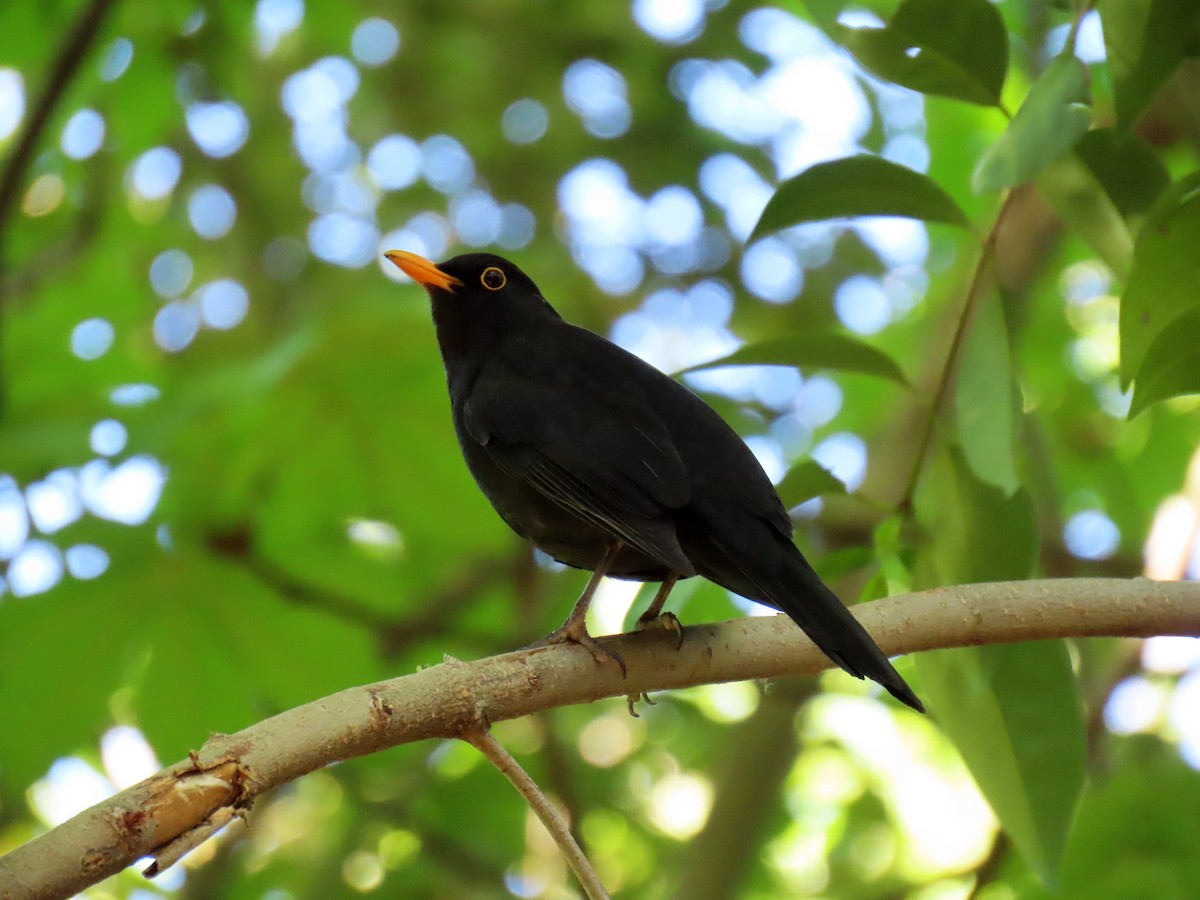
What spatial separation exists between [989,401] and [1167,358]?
0.33 m

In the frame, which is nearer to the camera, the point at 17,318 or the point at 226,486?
the point at 226,486

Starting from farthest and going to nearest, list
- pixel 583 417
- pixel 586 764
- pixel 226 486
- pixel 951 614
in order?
pixel 586 764 → pixel 226 486 → pixel 583 417 → pixel 951 614

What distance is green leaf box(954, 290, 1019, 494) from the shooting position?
242 cm

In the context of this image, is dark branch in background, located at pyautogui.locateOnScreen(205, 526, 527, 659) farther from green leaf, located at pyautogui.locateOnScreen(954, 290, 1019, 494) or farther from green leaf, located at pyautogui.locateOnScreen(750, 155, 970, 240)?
green leaf, located at pyautogui.locateOnScreen(954, 290, 1019, 494)

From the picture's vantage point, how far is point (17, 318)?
5078 mm

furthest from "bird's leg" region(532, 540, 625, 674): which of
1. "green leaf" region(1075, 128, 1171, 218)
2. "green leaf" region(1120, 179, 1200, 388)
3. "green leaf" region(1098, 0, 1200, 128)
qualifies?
"green leaf" region(1098, 0, 1200, 128)

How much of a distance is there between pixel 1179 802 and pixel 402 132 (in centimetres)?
557

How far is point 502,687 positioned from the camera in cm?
251

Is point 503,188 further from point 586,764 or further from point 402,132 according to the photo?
point 586,764

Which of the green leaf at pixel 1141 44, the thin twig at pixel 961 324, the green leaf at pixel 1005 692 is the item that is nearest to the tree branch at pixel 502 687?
the green leaf at pixel 1005 692

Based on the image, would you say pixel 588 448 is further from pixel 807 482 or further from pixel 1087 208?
pixel 1087 208

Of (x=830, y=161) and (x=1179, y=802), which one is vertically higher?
(x=830, y=161)

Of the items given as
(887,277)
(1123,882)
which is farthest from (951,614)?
(887,277)

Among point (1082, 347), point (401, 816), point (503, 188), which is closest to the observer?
point (401, 816)
